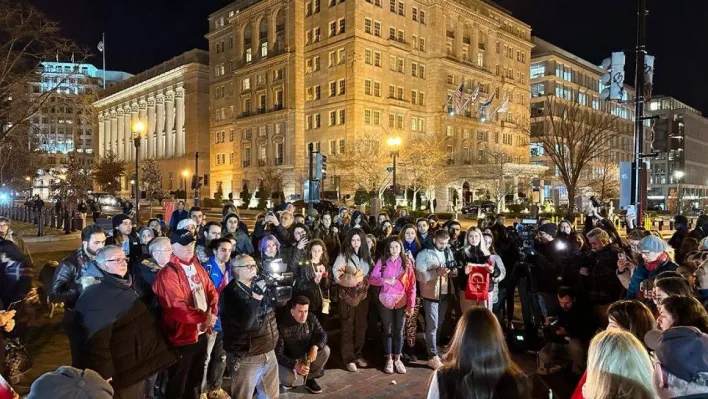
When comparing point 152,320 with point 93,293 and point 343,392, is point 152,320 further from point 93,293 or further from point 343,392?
point 343,392

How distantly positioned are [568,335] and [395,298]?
2316 millimetres

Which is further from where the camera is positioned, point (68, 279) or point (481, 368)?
point (68, 279)

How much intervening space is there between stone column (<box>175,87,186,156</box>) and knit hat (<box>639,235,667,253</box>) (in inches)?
3522

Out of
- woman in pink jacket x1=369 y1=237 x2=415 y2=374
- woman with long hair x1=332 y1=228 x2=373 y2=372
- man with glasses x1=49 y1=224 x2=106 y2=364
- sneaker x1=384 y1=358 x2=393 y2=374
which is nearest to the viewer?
man with glasses x1=49 y1=224 x2=106 y2=364

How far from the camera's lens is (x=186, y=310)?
4922 millimetres

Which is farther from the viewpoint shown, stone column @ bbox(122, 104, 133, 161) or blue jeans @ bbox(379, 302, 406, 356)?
stone column @ bbox(122, 104, 133, 161)

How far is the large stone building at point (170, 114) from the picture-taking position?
84000mm

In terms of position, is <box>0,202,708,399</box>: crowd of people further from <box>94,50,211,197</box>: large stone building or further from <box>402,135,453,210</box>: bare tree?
<box>94,50,211,197</box>: large stone building

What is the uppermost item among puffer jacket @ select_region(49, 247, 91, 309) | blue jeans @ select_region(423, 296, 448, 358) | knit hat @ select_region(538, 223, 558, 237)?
knit hat @ select_region(538, 223, 558, 237)

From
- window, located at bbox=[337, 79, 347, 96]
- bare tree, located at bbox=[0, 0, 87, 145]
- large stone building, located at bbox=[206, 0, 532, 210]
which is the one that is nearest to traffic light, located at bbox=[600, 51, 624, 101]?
bare tree, located at bbox=[0, 0, 87, 145]

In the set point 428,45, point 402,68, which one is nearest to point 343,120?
point 402,68

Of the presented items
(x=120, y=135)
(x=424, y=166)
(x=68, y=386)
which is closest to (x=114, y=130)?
(x=120, y=135)

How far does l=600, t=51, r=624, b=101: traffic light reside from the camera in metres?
11.8

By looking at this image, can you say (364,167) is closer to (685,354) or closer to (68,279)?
(68,279)
